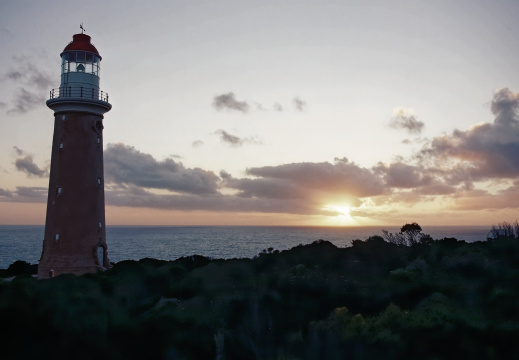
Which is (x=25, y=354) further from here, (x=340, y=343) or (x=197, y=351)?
(x=340, y=343)

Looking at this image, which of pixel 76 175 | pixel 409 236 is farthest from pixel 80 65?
pixel 409 236

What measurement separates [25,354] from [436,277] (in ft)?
52.6

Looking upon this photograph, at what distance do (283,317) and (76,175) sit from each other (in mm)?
15599

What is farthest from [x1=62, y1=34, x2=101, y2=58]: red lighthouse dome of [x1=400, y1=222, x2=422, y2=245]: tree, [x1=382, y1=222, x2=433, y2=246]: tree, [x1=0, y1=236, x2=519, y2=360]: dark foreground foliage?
[x1=400, y1=222, x2=422, y2=245]: tree

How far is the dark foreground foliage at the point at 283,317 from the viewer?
536 inches

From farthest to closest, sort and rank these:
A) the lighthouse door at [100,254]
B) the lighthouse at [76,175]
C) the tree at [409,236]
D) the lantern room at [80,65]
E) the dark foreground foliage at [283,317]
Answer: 1. the tree at [409,236]
2. the lantern room at [80,65]
3. the lighthouse door at [100,254]
4. the lighthouse at [76,175]
5. the dark foreground foliage at [283,317]

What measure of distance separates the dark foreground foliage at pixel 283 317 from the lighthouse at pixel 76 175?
12.2 feet

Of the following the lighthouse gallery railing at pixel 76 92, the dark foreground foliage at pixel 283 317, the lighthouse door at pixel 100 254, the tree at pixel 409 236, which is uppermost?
the lighthouse gallery railing at pixel 76 92

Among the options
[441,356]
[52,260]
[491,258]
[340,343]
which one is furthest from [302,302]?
[52,260]

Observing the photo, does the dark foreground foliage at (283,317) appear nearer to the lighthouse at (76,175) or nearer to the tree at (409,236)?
the lighthouse at (76,175)

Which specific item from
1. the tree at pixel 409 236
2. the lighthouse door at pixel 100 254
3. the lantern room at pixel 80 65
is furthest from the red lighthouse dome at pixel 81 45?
the tree at pixel 409 236

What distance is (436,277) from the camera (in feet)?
64.1

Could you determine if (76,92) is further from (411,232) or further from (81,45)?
(411,232)

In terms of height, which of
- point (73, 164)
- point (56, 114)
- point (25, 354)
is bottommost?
point (25, 354)
